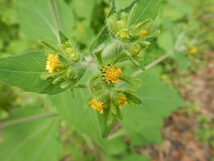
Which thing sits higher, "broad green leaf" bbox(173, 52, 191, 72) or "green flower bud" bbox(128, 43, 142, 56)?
"green flower bud" bbox(128, 43, 142, 56)

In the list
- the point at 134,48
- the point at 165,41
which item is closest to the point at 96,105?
the point at 134,48

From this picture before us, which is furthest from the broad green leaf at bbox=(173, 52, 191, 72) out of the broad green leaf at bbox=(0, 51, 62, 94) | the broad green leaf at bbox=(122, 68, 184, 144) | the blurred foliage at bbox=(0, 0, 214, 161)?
the broad green leaf at bbox=(0, 51, 62, 94)

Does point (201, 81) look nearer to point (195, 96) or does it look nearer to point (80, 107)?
point (195, 96)

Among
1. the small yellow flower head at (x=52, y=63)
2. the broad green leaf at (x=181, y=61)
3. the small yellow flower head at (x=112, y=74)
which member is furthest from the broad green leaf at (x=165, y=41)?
the small yellow flower head at (x=52, y=63)

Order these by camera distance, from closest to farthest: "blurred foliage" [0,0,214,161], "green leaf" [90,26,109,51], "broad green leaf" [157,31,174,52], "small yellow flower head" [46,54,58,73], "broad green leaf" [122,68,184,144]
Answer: "small yellow flower head" [46,54,58,73]
"green leaf" [90,26,109,51]
"blurred foliage" [0,0,214,161]
"broad green leaf" [122,68,184,144]
"broad green leaf" [157,31,174,52]

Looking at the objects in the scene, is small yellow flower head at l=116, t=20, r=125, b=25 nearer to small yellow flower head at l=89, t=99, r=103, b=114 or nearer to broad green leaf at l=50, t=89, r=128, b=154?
small yellow flower head at l=89, t=99, r=103, b=114

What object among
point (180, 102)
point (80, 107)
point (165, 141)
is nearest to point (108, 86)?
point (80, 107)

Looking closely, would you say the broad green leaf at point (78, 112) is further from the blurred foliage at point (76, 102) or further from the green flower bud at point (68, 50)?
the green flower bud at point (68, 50)
